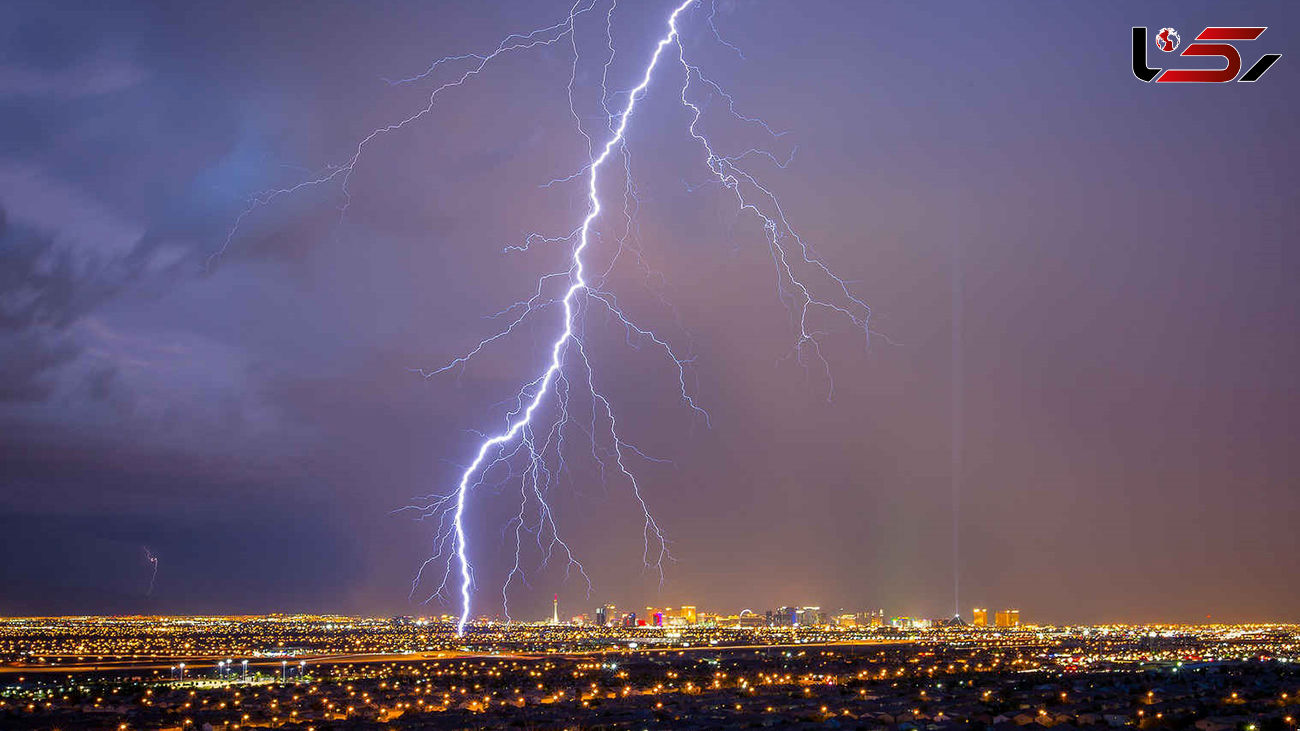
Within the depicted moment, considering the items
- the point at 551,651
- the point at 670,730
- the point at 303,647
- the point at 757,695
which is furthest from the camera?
the point at 303,647

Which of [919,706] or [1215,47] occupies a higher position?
[1215,47]

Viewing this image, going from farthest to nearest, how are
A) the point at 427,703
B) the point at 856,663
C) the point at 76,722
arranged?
Answer: 1. the point at 856,663
2. the point at 427,703
3. the point at 76,722

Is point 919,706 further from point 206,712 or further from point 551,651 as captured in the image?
point 551,651

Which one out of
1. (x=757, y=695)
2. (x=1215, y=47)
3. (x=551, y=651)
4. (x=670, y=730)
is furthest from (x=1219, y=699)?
(x=551, y=651)

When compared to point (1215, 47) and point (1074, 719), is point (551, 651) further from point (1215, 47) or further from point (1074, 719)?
point (1215, 47)

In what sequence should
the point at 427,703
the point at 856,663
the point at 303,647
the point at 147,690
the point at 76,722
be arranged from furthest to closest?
the point at 303,647 < the point at 856,663 < the point at 147,690 < the point at 427,703 < the point at 76,722

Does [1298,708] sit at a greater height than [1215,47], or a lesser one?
lesser

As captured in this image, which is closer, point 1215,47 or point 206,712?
point 1215,47

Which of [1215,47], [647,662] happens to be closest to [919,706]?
[1215,47]

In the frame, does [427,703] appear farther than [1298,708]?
Yes
